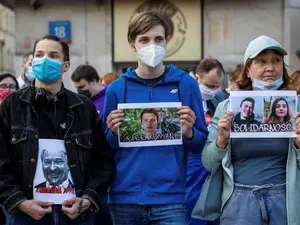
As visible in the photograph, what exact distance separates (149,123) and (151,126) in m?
0.02

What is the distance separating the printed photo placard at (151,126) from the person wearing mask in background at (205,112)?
143 cm

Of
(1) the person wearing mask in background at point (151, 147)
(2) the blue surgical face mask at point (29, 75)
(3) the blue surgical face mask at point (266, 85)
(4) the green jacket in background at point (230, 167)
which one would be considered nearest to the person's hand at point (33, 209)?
(1) the person wearing mask in background at point (151, 147)

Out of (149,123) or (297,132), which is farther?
(149,123)

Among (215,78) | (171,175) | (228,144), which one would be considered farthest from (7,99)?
(215,78)

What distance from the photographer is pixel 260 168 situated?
329cm

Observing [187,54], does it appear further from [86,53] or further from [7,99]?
[7,99]

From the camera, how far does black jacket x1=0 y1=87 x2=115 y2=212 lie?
3238 mm

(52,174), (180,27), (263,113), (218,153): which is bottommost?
(52,174)

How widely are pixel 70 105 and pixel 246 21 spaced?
1101 centimetres

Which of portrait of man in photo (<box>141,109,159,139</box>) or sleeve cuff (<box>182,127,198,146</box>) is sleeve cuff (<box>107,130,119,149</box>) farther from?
sleeve cuff (<box>182,127,198,146</box>)

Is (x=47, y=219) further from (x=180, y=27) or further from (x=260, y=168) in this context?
(x=180, y=27)

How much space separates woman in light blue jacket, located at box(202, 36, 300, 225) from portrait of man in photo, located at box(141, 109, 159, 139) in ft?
1.21

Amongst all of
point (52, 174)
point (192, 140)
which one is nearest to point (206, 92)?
point (192, 140)

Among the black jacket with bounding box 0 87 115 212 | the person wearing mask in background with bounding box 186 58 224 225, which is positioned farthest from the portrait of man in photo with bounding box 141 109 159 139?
the person wearing mask in background with bounding box 186 58 224 225
